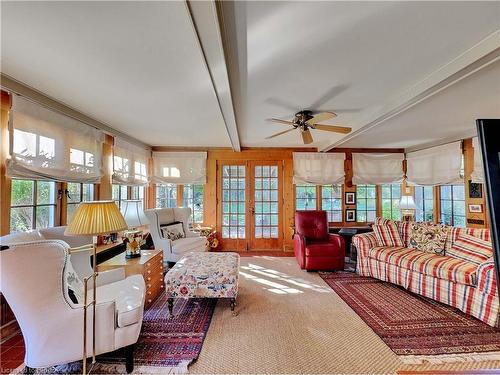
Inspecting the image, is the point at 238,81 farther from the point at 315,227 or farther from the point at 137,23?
the point at 315,227

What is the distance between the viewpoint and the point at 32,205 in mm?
2502

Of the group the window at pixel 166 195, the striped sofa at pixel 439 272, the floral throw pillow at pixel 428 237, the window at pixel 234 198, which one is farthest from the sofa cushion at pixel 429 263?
the window at pixel 166 195

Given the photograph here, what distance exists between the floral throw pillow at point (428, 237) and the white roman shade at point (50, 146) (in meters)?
4.55

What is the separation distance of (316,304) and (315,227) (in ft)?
5.67

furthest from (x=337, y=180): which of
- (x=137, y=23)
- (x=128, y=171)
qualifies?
(x=137, y=23)

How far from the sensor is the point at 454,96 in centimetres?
257

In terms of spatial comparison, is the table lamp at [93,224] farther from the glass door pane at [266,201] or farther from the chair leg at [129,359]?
the glass door pane at [266,201]

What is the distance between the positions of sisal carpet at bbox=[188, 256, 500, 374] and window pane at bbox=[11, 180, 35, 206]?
224cm

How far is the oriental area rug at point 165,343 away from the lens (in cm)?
177

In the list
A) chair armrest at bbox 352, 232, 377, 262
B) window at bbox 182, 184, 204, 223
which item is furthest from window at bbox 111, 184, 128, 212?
chair armrest at bbox 352, 232, 377, 262

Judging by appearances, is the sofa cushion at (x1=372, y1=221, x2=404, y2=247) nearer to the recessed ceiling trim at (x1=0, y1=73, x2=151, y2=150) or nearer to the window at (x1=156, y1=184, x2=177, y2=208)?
A: the window at (x1=156, y1=184, x2=177, y2=208)

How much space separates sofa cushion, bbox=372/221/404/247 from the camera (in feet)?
11.9

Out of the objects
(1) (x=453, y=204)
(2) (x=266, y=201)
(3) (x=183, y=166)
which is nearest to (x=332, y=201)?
(2) (x=266, y=201)

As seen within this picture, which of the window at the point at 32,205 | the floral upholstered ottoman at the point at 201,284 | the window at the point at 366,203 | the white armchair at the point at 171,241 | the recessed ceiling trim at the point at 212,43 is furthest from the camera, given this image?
the window at the point at 366,203
